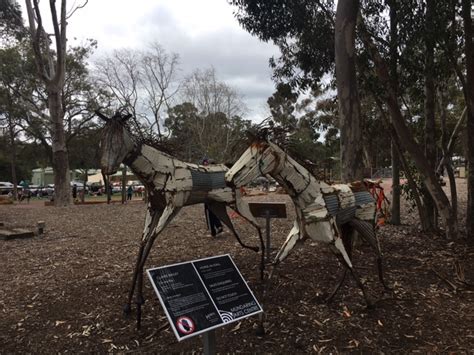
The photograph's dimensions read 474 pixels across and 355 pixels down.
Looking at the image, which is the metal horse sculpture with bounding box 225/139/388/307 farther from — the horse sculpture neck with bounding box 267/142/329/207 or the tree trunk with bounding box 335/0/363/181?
the tree trunk with bounding box 335/0/363/181

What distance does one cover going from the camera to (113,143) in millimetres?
3965

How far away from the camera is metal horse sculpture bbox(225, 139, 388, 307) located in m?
3.61

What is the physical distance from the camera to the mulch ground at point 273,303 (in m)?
3.78

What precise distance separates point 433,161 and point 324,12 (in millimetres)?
4088

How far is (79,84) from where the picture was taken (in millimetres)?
26734

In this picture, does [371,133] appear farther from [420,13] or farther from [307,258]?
[307,258]

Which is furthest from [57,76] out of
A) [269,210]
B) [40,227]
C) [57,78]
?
[269,210]

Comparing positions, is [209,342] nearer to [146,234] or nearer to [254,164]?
[254,164]

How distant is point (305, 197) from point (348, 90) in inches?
129

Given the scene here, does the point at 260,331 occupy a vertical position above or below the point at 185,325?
below

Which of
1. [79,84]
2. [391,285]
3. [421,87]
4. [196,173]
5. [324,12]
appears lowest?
[391,285]

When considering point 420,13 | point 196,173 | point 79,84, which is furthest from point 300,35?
point 79,84

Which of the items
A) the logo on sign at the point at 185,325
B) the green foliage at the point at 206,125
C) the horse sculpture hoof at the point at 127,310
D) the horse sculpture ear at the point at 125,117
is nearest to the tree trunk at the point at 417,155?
the horse sculpture ear at the point at 125,117

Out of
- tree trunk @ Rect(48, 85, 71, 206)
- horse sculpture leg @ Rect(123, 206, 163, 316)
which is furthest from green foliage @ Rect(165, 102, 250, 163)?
horse sculpture leg @ Rect(123, 206, 163, 316)
